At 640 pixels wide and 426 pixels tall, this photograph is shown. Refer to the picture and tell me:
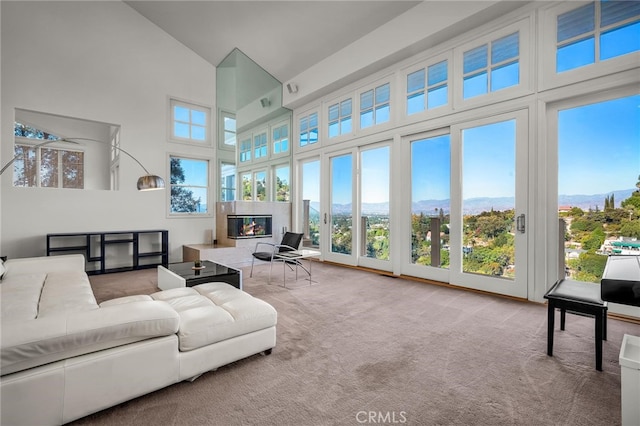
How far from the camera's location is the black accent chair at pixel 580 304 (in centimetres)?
188

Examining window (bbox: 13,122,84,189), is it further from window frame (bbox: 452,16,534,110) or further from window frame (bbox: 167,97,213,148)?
window frame (bbox: 452,16,534,110)

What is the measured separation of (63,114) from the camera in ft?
15.6

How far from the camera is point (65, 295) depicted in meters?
2.36

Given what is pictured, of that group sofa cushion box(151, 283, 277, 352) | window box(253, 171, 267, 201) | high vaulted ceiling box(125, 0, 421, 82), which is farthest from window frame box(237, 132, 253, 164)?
sofa cushion box(151, 283, 277, 352)

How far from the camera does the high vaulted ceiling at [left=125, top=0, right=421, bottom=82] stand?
446 cm

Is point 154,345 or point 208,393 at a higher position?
point 154,345

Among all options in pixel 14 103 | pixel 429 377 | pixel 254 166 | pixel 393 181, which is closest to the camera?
pixel 429 377

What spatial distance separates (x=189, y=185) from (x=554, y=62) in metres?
6.12

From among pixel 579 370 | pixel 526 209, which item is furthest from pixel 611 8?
pixel 579 370

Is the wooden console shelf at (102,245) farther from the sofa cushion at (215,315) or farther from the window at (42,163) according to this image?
the sofa cushion at (215,315)

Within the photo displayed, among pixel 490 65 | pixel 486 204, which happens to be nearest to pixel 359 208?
pixel 486 204

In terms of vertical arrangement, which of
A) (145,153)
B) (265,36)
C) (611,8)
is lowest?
(145,153)

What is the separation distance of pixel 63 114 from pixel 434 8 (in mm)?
5868

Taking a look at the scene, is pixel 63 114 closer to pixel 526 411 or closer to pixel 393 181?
pixel 393 181
